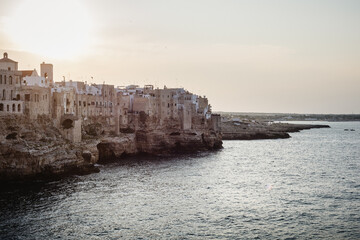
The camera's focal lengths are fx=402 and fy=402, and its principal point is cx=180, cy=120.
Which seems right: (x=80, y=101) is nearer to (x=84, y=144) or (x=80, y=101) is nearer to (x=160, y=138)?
(x=84, y=144)

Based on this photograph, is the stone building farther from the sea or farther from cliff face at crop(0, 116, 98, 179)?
the sea

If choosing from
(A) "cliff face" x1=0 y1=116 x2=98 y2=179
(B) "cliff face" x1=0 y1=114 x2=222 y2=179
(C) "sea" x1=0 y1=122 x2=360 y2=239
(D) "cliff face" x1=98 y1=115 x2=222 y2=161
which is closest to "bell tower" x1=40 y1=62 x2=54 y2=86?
(B) "cliff face" x1=0 y1=114 x2=222 y2=179

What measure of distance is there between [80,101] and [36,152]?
26.8 m

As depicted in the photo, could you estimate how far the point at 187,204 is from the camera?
43.7m

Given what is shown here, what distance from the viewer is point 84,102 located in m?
80.9

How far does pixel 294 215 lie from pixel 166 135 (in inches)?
2216

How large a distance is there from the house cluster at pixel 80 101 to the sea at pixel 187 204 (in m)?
13.6

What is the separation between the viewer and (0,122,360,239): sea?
113ft

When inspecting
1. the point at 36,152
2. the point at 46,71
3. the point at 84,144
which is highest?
the point at 46,71

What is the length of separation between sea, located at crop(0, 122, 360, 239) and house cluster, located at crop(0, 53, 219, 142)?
44.6ft

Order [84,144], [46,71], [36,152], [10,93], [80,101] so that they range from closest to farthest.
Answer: [36,152], [10,93], [84,144], [80,101], [46,71]

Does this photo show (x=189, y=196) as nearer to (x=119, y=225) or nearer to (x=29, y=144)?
(x=119, y=225)

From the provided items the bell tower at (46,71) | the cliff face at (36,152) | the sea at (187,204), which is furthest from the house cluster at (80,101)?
the sea at (187,204)

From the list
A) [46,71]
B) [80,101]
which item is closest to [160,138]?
[80,101]
